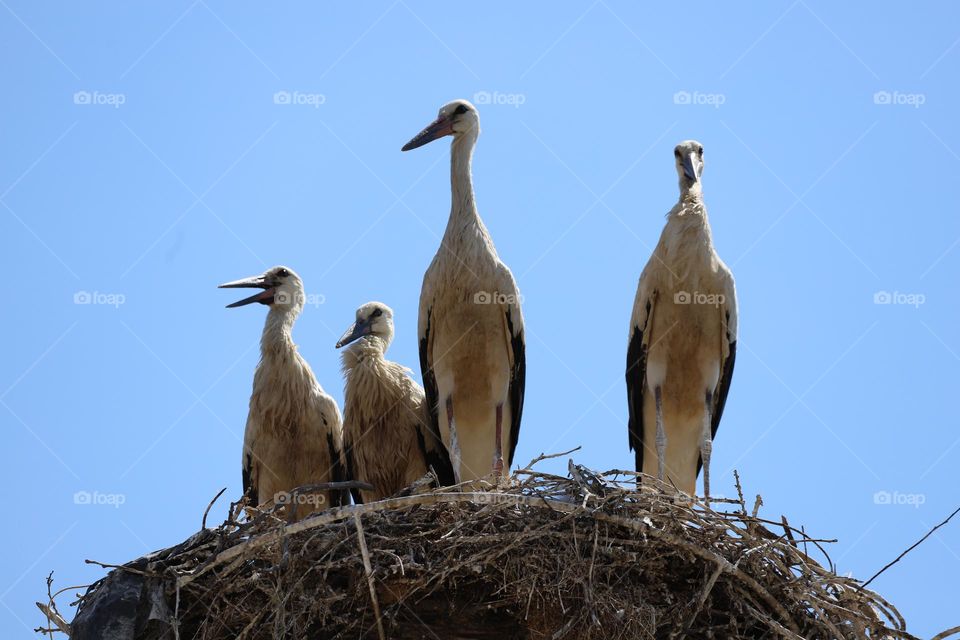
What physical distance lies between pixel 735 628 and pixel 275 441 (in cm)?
317

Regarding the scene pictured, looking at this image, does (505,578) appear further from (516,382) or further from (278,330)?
(278,330)

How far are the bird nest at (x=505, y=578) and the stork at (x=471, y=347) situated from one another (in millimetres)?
1882

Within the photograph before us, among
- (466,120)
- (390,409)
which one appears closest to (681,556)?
(390,409)

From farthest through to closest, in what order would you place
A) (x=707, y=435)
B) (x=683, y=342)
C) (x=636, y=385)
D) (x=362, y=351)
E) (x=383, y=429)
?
(x=362, y=351), (x=383, y=429), (x=636, y=385), (x=707, y=435), (x=683, y=342)

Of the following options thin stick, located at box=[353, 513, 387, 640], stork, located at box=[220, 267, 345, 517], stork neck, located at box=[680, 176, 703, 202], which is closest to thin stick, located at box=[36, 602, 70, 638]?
thin stick, located at box=[353, 513, 387, 640]

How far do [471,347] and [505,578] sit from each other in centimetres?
225

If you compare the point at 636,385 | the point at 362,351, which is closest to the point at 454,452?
the point at 362,351

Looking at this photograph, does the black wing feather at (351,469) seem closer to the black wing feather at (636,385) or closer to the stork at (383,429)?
the stork at (383,429)

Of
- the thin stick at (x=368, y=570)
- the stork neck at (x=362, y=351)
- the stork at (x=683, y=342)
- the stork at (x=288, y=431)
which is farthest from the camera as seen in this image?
the stork neck at (x=362, y=351)

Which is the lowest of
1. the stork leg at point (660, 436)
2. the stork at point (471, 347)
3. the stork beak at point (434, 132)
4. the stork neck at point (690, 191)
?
the stork leg at point (660, 436)

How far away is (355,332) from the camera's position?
785cm

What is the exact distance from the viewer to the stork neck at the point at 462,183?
7.51 metres

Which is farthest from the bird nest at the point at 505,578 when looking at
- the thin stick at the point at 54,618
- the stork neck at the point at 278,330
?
the stork neck at the point at 278,330

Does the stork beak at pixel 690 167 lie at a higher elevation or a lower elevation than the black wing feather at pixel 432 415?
higher
